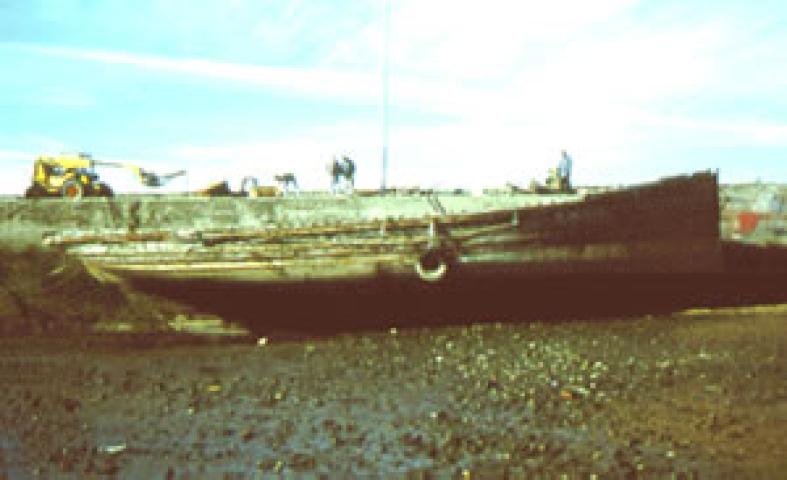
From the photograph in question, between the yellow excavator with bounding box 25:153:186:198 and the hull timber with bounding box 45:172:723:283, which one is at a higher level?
the yellow excavator with bounding box 25:153:186:198

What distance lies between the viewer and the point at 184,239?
570 inches

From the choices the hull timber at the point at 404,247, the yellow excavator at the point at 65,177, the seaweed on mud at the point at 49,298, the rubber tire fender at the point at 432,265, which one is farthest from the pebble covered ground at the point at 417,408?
the yellow excavator at the point at 65,177

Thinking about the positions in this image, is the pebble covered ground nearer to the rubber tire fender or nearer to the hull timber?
the rubber tire fender

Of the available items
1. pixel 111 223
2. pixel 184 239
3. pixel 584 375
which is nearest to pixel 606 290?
pixel 584 375

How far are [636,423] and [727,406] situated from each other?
4.64ft

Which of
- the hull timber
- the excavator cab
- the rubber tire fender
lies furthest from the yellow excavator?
the rubber tire fender

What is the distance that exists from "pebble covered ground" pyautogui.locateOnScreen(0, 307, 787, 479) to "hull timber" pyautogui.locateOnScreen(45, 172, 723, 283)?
1742 mm

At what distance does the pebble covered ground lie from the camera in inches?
249

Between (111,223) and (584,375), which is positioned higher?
(111,223)

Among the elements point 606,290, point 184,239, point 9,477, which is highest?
point 184,239

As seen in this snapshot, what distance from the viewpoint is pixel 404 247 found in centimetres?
1437

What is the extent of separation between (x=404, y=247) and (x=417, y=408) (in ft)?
20.9

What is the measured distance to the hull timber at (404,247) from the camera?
47.1 feet

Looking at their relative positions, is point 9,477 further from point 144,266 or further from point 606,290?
point 606,290
